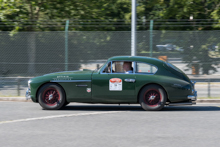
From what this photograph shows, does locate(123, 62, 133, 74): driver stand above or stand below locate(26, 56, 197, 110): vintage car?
above

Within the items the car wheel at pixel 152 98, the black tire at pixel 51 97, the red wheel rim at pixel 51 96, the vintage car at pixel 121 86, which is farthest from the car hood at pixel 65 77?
the car wheel at pixel 152 98

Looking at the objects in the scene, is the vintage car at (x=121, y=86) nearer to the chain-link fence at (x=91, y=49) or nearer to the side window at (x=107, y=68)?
the side window at (x=107, y=68)

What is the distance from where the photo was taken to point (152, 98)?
9609 mm

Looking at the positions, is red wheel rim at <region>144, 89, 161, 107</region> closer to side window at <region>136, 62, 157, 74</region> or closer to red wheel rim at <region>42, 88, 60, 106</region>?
side window at <region>136, 62, 157, 74</region>

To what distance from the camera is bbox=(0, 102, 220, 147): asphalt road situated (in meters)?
6.22

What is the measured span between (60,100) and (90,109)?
0.91 metres

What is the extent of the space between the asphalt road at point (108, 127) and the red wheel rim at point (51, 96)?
291mm

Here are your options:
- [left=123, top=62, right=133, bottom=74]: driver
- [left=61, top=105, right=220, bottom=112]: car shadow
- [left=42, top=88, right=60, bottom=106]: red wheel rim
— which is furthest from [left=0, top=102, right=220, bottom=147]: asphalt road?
[left=123, top=62, right=133, bottom=74]: driver

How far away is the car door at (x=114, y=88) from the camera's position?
959 cm

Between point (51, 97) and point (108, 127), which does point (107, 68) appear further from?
point (108, 127)

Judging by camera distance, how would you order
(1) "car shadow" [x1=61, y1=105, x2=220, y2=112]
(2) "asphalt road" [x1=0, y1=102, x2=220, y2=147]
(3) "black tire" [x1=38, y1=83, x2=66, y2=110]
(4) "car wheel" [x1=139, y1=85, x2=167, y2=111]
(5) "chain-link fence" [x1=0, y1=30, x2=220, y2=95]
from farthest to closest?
(5) "chain-link fence" [x1=0, y1=30, x2=220, y2=95] → (1) "car shadow" [x1=61, y1=105, x2=220, y2=112] → (3) "black tire" [x1=38, y1=83, x2=66, y2=110] → (4) "car wheel" [x1=139, y1=85, x2=167, y2=111] → (2) "asphalt road" [x1=0, y1=102, x2=220, y2=147]

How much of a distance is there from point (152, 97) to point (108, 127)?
8.07ft

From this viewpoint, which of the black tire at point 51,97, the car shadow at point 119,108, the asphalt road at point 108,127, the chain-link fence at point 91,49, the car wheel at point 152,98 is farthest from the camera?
the chain-link fence at point 91,49

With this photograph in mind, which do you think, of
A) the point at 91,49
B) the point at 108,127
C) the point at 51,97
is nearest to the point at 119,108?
the point at 51,97
